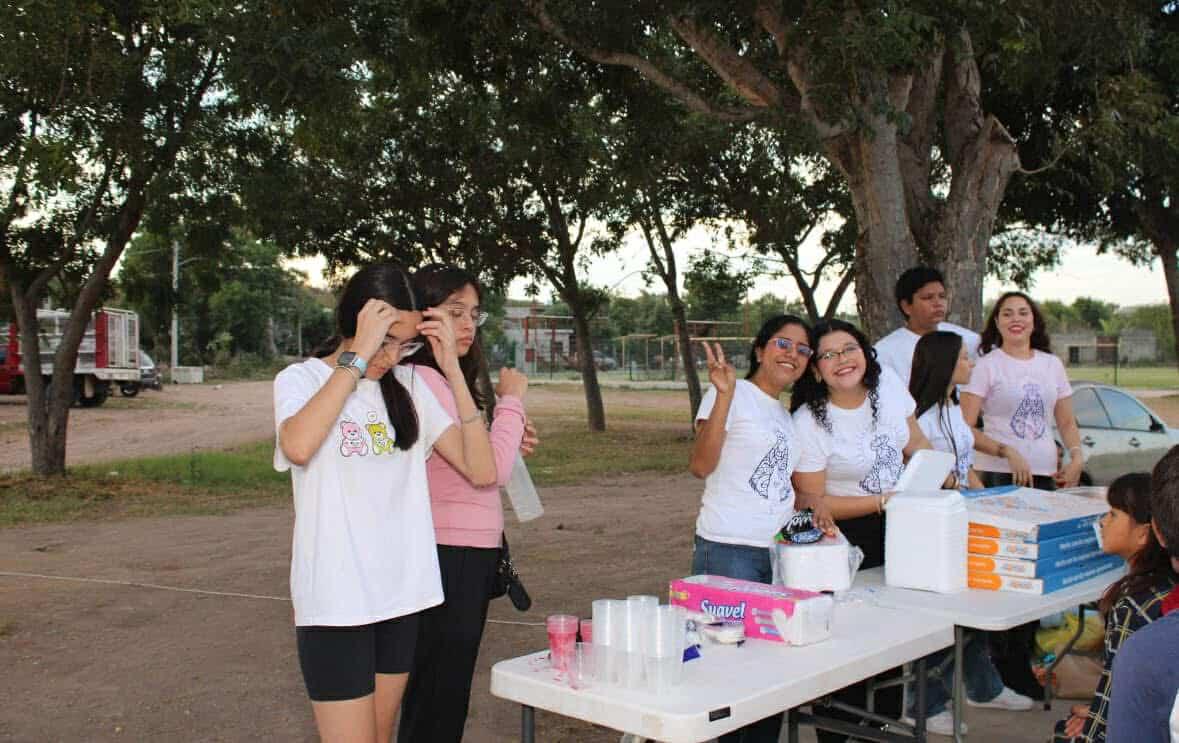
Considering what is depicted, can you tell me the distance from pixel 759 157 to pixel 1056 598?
43.3 feet

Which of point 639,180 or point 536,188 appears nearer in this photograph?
point 639,180

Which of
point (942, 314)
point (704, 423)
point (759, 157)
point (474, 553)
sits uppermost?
point (759, 157)

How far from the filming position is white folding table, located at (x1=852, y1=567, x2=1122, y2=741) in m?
3.16

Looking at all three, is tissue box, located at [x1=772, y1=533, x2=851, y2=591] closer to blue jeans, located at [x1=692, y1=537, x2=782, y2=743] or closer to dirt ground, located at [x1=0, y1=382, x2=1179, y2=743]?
blue jeans, located at [x1=692, y1=537, x2=782, y2=743]

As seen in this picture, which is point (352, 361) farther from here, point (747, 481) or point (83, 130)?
point (83, 130)

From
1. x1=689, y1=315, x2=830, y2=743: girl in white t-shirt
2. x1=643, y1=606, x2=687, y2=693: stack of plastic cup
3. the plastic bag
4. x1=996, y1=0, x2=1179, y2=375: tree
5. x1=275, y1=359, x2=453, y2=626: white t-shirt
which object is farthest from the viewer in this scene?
x1=996, y1=0, x2=1179, y2=375: tree

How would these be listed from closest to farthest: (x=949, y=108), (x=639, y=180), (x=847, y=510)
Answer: (x=847, y=510) < (x=949, y=108) < (x=639, y=180)

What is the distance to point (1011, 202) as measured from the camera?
42.8ft

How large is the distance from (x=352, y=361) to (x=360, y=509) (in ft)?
1.10

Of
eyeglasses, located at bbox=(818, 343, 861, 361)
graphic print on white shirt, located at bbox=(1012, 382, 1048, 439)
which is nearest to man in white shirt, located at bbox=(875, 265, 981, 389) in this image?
graphic print on white shirt, located at bbox=(1012, 382, 1048, 439)

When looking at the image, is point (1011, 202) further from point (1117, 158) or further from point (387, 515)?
point (387, 515)

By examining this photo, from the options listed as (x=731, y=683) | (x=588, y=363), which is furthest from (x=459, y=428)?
(x=588, y=363)

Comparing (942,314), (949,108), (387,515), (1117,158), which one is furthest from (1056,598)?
(1117,158)

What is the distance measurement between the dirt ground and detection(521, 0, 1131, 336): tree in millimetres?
2697
